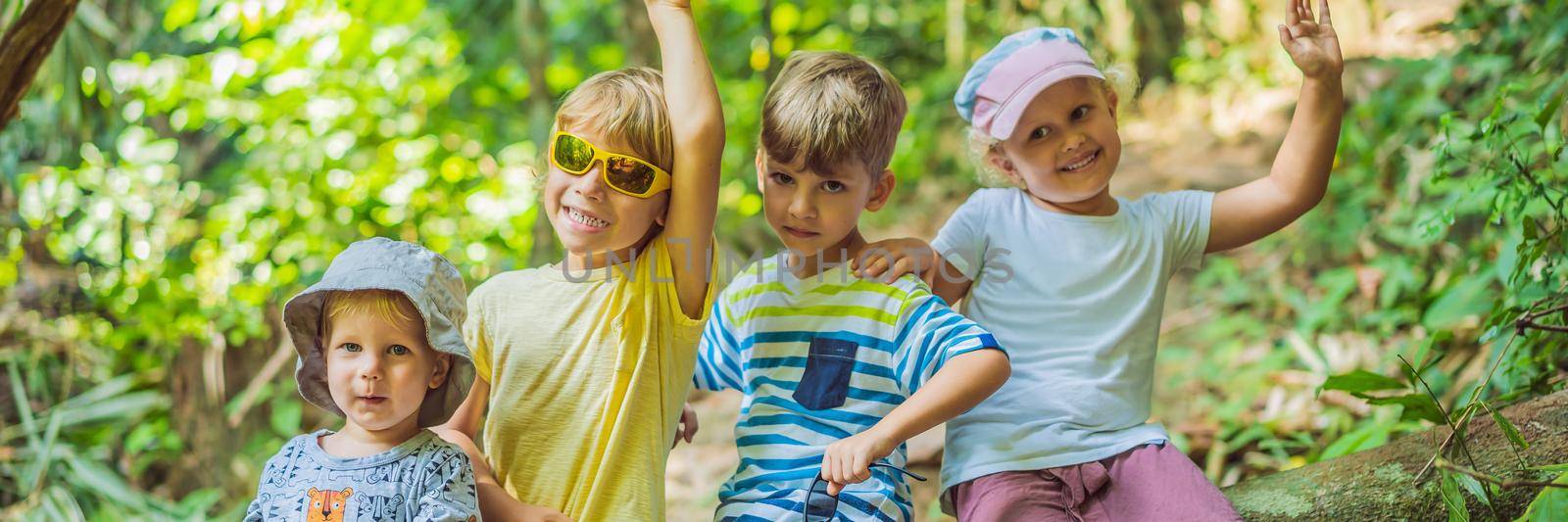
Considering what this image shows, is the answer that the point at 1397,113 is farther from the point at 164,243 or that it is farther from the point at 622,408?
the point at 164,243

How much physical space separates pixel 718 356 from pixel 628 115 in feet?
1.80

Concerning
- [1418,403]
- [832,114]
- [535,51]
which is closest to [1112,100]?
[832,114]

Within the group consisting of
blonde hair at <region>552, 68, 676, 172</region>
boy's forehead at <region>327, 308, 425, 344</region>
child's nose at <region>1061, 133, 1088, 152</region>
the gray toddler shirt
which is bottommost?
the gray toddler shirt

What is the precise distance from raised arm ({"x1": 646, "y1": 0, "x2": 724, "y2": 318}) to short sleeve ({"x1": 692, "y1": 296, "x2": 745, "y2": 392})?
0.28 meters

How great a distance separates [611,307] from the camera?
1.92m

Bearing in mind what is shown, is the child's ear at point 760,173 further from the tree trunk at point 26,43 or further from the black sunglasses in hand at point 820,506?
the tree trunk at point 26,43

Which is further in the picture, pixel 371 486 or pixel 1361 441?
pixel 1361 441

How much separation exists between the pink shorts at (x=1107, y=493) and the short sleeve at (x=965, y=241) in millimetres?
408

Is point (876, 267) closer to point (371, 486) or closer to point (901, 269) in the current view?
point (901, 269)

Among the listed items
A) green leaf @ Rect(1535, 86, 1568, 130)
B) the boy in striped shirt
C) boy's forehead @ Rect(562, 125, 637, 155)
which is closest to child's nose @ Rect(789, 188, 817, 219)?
the boy in striped shirt

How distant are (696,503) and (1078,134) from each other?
6.85 feet

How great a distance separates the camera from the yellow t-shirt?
189cm

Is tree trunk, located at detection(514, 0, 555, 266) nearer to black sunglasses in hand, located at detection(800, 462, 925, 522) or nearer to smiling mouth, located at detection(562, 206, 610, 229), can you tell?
smiling mouth, located at detection(562, 206, 610, 229)

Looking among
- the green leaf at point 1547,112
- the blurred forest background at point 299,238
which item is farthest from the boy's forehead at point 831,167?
the blurred forest background at point 299,238
